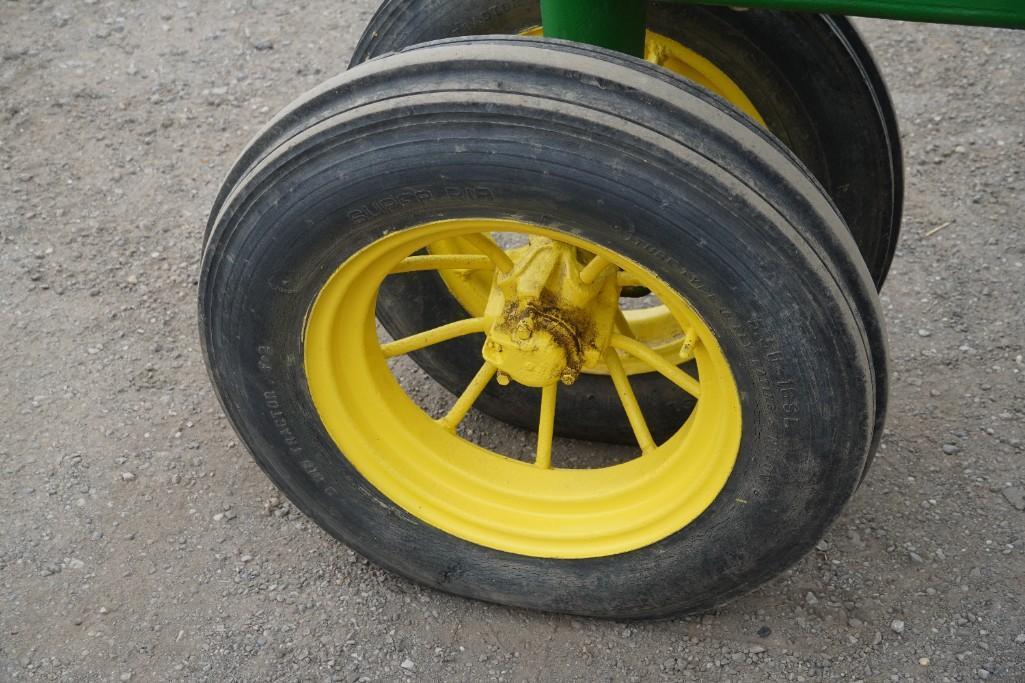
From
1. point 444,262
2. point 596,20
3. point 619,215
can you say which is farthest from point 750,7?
point 444,262

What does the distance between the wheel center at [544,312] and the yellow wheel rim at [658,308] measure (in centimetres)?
40

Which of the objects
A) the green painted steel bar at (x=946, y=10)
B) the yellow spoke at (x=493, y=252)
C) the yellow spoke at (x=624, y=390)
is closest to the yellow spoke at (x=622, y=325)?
the yellow spoke at (x=624, y=390)

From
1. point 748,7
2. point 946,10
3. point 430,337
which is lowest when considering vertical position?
point 430,337

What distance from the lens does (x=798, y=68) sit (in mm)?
2150

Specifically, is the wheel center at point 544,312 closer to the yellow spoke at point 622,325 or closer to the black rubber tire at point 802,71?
the yellow spoke at point 622,325

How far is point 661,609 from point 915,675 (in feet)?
1.82

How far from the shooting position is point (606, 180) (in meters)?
1.53

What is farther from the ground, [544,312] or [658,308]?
[544,312]

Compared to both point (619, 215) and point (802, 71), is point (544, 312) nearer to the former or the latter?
point (619, 215)

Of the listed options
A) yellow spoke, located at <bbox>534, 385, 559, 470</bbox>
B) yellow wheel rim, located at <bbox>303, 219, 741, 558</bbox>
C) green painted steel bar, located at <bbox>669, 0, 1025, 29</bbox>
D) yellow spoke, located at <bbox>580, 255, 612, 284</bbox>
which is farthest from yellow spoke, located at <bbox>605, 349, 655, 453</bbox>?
green painted steel bar, located at <bbox>669, 0, 1025, 29</bbox>

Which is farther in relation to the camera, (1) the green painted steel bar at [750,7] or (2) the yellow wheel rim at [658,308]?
(2) the yellow wheel rim at [658,308]

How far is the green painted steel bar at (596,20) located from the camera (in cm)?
175

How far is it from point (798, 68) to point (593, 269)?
2.18ft

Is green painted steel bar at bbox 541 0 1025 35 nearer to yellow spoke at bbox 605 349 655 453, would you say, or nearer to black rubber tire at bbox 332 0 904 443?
black rubber tire at bbox 332 0 904 443
